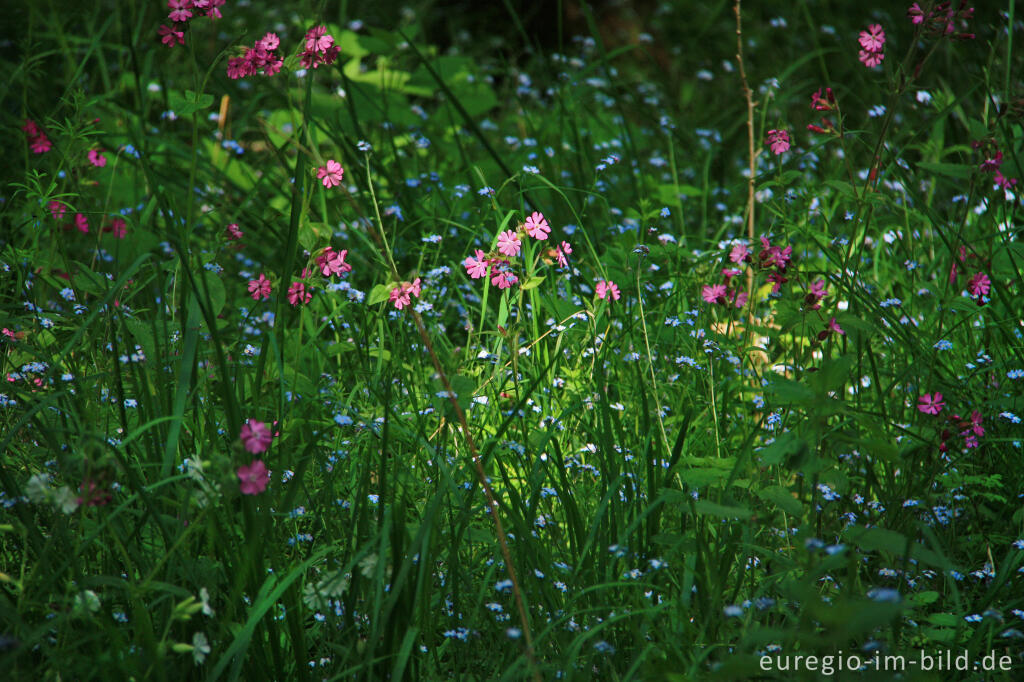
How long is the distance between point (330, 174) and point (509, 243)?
43 cm

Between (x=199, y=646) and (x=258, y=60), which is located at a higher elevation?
(x=258, y=60)

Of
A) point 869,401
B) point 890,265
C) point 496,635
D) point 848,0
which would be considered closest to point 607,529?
point 496,635

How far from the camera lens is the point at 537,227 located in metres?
2.17

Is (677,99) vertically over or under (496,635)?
over

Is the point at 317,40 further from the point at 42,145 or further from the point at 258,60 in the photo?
the point at 42,145

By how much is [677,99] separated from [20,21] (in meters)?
3.47

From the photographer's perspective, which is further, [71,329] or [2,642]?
[71,329]

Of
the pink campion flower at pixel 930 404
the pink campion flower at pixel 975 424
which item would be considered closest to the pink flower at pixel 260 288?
the pink campion flower at pixel 930 404

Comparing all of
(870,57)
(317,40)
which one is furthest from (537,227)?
(870,57)

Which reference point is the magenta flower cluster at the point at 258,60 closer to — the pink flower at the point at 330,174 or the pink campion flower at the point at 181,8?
the pink campion flower at the point at 181,8

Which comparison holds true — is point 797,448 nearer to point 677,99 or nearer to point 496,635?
point 496,635

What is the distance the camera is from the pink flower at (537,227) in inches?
83.4

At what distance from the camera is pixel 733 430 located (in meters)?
2.43

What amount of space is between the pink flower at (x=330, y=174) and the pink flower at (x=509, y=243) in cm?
39
